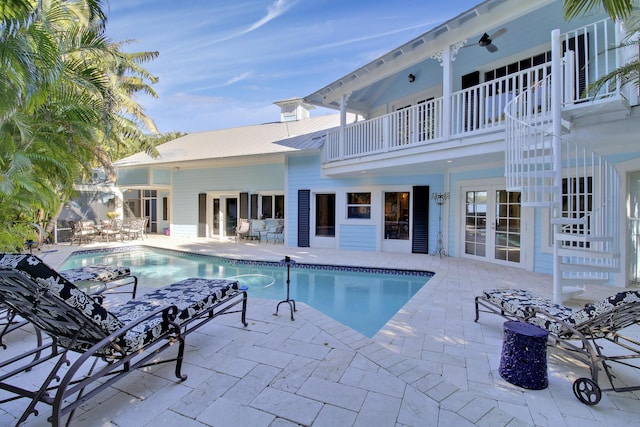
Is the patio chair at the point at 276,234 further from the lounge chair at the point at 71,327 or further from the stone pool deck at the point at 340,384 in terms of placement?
the lounge chair at the point at 71,327

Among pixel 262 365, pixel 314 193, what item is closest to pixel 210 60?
pixel 314 193

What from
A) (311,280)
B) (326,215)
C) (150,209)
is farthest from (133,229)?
(311,280)

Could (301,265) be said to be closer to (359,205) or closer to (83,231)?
(359,205)

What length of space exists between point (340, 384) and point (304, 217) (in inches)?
351

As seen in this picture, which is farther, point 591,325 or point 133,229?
point 133,229

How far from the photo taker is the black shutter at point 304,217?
37.2ft

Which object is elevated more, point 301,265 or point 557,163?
point 557,163

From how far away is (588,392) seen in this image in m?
2.37

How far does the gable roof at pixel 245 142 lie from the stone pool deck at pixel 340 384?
8057mm

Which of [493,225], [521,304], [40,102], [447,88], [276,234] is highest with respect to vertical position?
[447,88]

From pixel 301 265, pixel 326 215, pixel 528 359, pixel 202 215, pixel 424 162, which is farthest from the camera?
pixel 202 215

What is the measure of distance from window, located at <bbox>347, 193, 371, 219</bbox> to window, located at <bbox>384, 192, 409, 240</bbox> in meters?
0.58

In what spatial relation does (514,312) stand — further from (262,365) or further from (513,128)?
(513,128)

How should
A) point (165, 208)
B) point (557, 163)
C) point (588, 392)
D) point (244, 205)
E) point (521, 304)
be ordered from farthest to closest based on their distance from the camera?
1. point (165, 208)
2. point (244, 205)
3. point (557, 163)
4. point (521, 304)
5. point (588, 392)
